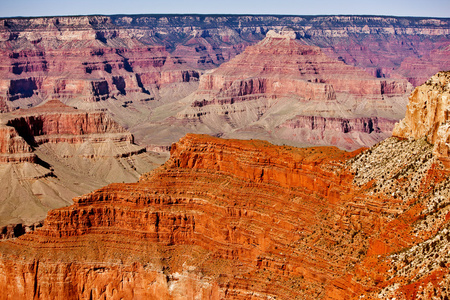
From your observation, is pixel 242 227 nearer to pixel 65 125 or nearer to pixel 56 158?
pixel 56 158

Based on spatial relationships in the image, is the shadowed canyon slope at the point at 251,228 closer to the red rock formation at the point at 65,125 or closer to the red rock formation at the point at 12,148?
the red rock formation at the point at 12,148

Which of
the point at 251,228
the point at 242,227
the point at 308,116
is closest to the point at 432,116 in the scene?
the point at 251,228

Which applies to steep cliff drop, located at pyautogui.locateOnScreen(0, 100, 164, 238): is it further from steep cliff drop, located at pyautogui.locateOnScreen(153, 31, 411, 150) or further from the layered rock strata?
steep cliff drop, located at pyautogui.locateOnScreen(153, 31, 411, 150)

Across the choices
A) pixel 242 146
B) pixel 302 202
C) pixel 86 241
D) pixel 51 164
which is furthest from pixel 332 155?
pixel 51 164

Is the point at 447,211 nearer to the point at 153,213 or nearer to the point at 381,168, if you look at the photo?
the point at 381,168

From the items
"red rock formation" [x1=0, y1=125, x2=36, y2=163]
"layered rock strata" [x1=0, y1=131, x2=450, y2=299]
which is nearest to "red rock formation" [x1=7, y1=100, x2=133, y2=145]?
"red rock formation" [x1=0, y1=125, x2=36, y2=163]

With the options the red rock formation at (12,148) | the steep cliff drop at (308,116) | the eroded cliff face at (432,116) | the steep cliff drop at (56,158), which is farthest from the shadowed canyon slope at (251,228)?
the steep cliff drop at (308,116)
